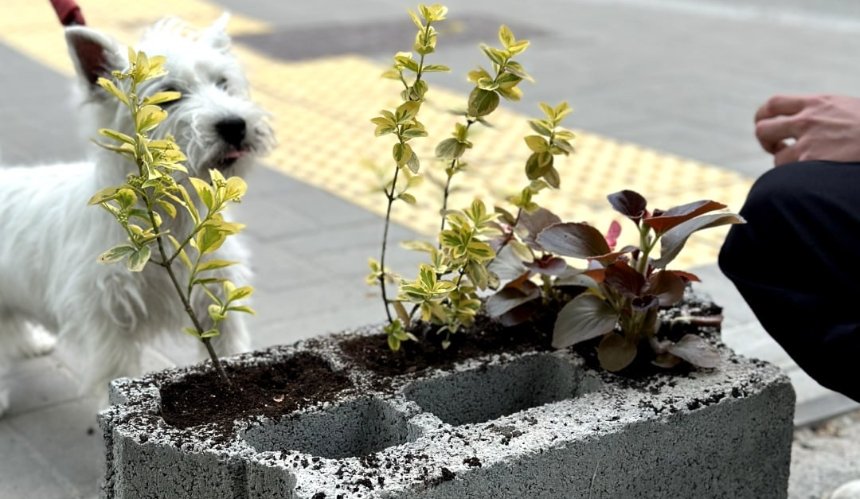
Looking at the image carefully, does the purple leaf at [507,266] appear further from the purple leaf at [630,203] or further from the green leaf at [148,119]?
the green leaf at [148,119]

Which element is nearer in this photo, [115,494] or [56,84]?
[115,494]

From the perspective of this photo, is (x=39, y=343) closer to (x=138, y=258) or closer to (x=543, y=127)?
(x=138, y=258)

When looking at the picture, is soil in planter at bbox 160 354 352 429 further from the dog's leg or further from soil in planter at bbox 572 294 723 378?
the dog's leg

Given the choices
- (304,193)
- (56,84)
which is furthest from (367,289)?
(56,84)

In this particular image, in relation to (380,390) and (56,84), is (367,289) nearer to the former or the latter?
(380,390)

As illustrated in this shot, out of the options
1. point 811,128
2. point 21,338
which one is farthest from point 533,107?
point 811,128

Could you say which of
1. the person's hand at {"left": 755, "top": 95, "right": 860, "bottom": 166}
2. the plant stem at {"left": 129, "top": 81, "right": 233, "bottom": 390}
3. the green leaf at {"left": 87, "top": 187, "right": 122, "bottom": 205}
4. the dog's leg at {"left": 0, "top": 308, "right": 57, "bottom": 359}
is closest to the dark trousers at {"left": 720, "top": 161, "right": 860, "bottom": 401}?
the person's hand at {"left": 755, "top": 95, "right": 860, "bottom": 166}
